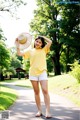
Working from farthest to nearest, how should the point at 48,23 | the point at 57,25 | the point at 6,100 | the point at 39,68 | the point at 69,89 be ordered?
the point at 48,23, the point at 57,25, the point at 69,89, the point at 6,100, the point at 39,68

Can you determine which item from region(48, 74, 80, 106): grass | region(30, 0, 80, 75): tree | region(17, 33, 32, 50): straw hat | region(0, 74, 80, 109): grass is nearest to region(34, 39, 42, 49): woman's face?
region(17, 33, 32, 50): straw hat

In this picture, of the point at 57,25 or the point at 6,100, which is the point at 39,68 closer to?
the point at 6,100

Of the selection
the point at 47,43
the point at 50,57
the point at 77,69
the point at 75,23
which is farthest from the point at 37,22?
the point at 47,43

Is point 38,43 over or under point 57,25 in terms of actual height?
under

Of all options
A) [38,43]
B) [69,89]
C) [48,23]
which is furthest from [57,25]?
[38,43]

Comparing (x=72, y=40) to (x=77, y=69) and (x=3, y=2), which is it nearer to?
(x=3, y=2)

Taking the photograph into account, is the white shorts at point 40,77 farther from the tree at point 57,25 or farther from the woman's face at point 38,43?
the tree at point 57,25

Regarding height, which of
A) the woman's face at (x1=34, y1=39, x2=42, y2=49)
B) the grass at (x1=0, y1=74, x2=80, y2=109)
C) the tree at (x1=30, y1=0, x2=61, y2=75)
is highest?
the tree at (x1=30, y1=0, x2=61, y2=75)

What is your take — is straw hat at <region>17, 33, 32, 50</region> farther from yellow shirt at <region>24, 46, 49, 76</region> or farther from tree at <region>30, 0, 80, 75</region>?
tree at <region>30, 0, 80, 75</region>

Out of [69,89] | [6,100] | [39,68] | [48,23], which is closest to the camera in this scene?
[39,68]

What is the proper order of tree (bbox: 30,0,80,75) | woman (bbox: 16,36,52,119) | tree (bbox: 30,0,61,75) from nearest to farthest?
woman (bbox: 16,36,52,119) < tree (bbox: 30,0,80,75) < tree (bbox: 30,0,61,75)

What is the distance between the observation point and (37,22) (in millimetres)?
48188

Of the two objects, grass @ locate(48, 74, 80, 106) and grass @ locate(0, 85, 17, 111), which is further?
grass @ locate(48, 74, 80, 106)

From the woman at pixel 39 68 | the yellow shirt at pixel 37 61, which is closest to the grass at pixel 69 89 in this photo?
the woman at pixel 39 68
